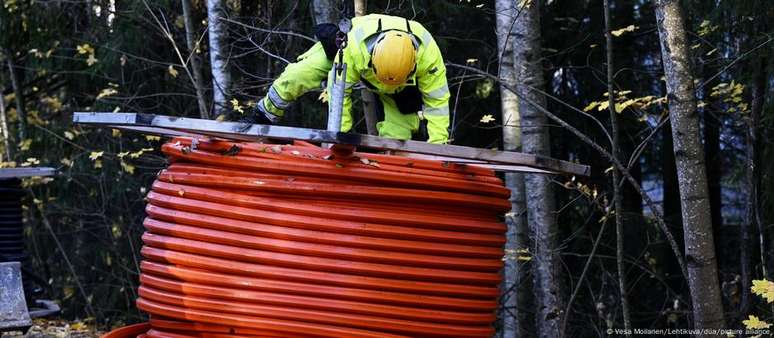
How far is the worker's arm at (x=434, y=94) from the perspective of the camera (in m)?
6.43

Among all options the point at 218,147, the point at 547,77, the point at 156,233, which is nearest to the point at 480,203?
the point at 218,147

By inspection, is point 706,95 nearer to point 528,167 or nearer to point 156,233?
point 528,167

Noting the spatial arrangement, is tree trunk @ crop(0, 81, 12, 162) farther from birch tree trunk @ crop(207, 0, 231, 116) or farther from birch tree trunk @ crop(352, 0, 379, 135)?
birch tree trunk @ crop(352, 0, 379, 135)

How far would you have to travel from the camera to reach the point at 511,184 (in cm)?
985

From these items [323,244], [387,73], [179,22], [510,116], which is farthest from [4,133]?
[323,244]

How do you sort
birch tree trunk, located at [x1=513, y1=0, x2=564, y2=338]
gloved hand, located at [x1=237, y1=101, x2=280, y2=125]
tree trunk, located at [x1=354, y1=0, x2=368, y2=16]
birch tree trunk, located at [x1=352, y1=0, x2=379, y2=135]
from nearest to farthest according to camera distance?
gloved hand, located at [x1=237, y1=101, x2=280, y2=125]
birch tree trunk, located at [x1=352, y1=0, x2=379, y2=135]
tree trunk, located at [x1=354, y1=0, x2=368, y2=16]
birch tree trunk, located at [x1=513, y1=0, x2=564, y2=338]

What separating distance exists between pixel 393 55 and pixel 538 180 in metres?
2.70

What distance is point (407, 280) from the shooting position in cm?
531

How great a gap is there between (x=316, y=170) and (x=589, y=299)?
7978 mm

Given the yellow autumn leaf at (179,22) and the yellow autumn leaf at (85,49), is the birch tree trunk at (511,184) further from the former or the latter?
the yellow autumn leaf at (85,49)

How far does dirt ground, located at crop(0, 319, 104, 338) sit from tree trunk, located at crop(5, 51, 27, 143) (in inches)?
94.5

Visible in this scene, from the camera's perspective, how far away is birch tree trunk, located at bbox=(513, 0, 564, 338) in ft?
27.0

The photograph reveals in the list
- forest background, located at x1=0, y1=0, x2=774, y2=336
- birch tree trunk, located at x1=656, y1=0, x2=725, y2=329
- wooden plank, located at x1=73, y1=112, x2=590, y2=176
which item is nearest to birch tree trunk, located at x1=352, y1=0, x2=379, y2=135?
forest background, located at x1=0, y1=0, x2=774, y2=336

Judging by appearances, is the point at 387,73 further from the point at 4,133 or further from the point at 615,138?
the point at 4,133
